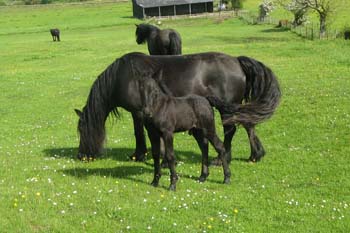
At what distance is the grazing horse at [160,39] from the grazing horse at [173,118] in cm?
431

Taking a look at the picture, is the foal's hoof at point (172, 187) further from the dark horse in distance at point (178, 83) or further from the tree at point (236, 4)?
the tree at point (236, 4)

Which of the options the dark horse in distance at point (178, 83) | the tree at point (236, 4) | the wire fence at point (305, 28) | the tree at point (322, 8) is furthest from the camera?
the tree at point (236, 4)

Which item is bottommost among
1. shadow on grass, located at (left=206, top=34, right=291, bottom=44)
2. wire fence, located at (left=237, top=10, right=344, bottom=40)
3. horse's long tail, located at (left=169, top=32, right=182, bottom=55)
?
shadow on grass, located at (left=206, top=34, right=291, bottom=44)

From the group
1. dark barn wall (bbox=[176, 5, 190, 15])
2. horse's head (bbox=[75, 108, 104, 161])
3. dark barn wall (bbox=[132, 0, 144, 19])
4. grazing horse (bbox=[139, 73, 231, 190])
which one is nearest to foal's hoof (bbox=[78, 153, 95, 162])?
horse's head (bbox=[75, 108, 104, 161])

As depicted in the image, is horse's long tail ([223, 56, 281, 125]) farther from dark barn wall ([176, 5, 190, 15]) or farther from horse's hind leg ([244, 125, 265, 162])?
dark barn wall ([176, 5, 190, 15])

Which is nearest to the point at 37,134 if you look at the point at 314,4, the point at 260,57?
the point at 260,57

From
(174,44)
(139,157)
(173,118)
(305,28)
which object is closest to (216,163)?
(139,157)

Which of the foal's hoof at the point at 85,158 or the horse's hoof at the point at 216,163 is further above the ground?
the foal's hoof at the point at 85,158

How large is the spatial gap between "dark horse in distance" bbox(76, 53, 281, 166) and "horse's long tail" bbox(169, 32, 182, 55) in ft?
8.11

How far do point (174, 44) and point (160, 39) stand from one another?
0.68m

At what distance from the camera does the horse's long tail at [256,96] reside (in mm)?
9664

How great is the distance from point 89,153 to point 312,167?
16.5 feet

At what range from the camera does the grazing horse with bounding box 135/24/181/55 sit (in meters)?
13.2

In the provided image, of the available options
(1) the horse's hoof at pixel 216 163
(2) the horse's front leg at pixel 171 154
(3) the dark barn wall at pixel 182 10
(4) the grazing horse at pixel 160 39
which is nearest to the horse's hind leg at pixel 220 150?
(2) the horse's front leg at pixel 171 154
